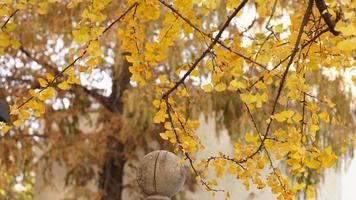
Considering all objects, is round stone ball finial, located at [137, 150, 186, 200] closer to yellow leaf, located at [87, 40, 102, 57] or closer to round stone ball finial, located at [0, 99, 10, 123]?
round stone ball finial, located at [0, 99, 10, 123]

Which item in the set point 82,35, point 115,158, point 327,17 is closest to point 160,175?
point 82,35

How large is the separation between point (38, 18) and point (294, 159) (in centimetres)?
489

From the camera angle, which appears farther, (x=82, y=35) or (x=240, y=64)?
(x=240, y=64)

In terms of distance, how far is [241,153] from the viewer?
8.96 feet

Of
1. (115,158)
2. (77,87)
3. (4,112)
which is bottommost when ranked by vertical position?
(4,112)

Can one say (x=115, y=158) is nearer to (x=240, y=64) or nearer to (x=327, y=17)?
(x=240, y=64)

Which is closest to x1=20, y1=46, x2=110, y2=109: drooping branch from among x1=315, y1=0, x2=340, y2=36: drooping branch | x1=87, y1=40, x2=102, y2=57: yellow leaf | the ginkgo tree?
the ginkgo tree

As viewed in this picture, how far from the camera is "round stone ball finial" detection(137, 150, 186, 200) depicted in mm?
2604

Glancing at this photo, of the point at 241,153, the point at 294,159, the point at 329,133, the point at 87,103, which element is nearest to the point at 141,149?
the point at 87,103

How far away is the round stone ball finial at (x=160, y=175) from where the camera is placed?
8.54 ft

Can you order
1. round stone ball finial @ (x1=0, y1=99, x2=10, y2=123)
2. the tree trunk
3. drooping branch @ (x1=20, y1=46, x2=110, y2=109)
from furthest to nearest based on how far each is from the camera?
the tree trunk, drooping branch @ (x1=20, y1=46, x2=110, y2=109), round stone ball finial @ (x1=0, y1=99, x2=10, y2=123)

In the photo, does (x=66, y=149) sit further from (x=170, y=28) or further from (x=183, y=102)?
(x=170, y=28)

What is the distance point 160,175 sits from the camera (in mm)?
2604

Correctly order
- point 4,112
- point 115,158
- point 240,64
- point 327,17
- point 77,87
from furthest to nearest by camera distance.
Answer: point 115,158 → point 77,87 → point 4,112 → point 240,64 → point 327,17
